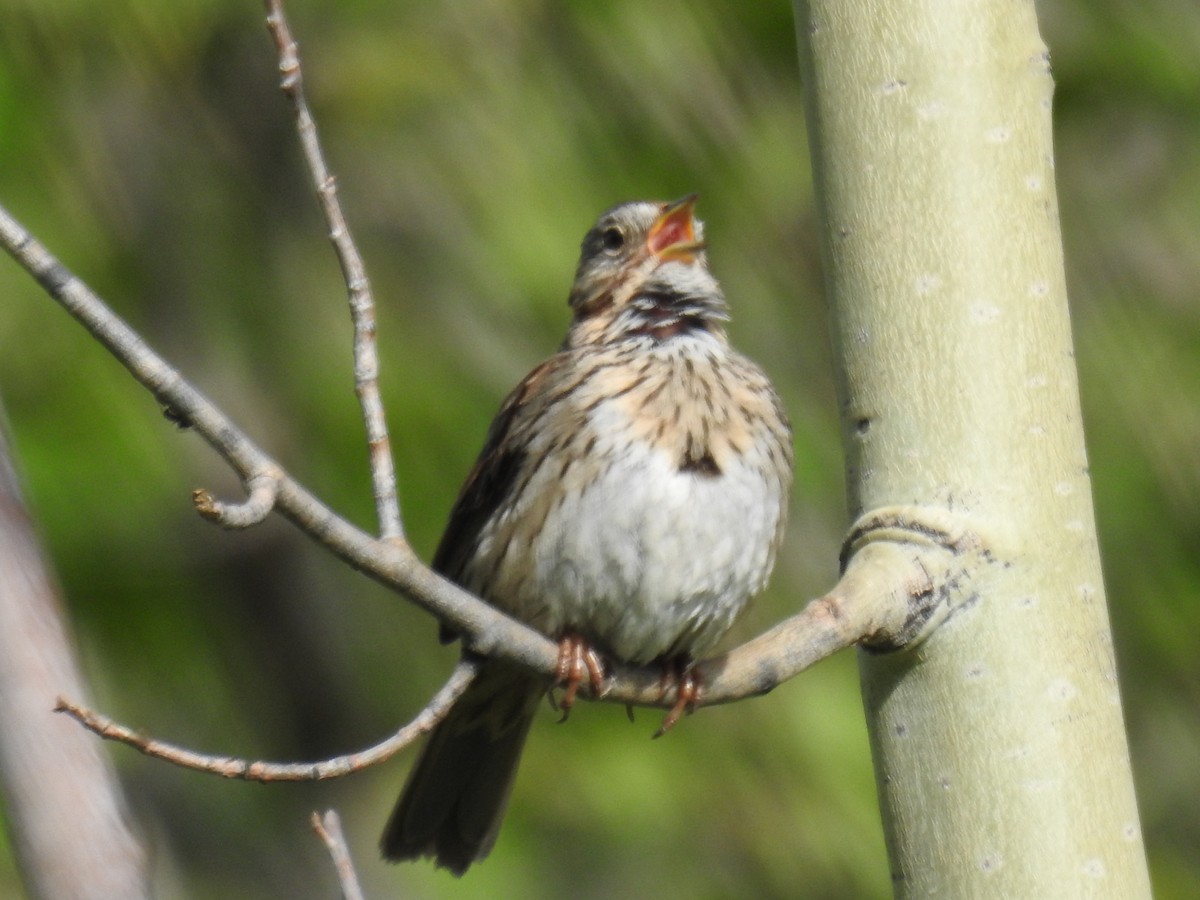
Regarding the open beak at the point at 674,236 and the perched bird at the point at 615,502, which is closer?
the perched bird at the point at 615,502

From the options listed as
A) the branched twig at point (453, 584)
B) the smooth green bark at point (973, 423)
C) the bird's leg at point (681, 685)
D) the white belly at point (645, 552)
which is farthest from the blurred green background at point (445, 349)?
the branched twig at point (453, 584)

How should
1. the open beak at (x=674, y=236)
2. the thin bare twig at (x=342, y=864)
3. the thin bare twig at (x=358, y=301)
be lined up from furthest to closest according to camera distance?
the open beak at (x=674, y=236), the thin bare twig at (x=358, y=301), the thin bare twig at (x=342, y=864)

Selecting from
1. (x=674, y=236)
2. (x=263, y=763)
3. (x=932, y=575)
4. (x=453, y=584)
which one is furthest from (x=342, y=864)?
(x=674, y=236)

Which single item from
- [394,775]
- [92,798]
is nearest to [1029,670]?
[92,798]

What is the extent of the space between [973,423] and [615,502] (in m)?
1.16

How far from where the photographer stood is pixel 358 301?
8.13 feet

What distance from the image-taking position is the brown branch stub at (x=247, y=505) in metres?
2.03

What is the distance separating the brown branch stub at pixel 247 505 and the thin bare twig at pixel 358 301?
0.24 m

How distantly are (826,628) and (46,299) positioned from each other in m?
3.42

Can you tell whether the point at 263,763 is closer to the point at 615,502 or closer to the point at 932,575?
the point at 932,575

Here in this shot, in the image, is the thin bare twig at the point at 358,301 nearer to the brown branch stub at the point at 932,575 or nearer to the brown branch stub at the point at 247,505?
the brown branch stub at the point at 247,505

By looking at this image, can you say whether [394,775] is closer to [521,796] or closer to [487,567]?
[521,796]

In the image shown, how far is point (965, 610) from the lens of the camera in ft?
8.51

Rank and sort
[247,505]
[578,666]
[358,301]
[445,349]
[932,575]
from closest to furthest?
1. [247,505]
2. [358,301]
3. [932,575]
4. [578,666]
5. [445,349]
